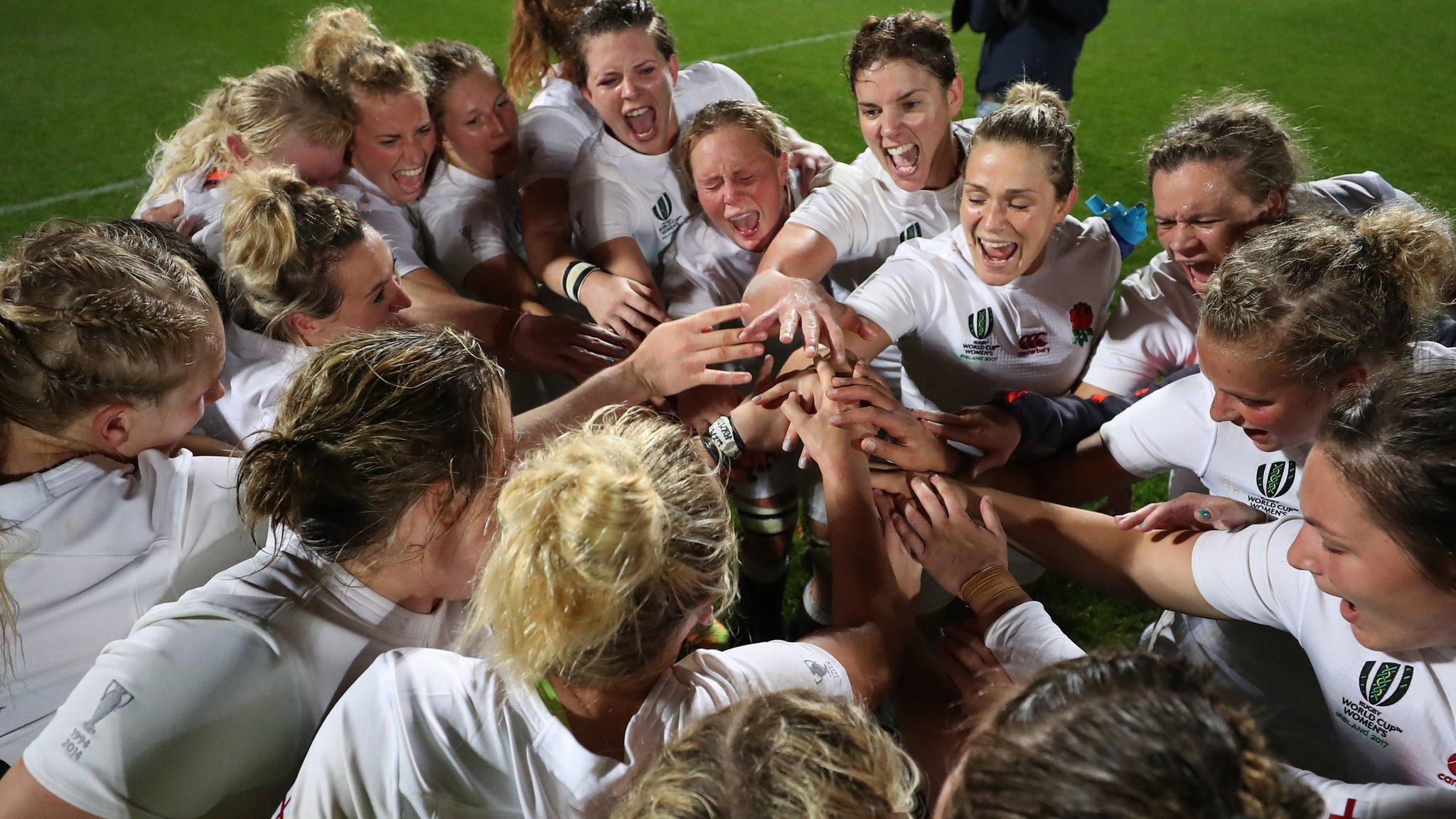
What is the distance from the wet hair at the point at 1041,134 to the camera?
3.06 metres

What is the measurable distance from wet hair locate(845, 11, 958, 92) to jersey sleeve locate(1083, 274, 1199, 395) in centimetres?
107

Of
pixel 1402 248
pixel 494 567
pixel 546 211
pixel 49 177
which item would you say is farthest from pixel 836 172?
pixel 49 177

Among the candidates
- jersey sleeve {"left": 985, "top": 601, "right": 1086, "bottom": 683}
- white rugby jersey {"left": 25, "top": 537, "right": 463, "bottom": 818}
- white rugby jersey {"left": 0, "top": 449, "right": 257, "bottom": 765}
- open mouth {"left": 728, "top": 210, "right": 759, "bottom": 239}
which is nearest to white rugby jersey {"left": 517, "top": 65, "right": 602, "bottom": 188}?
open mouth {"left": 728, "top": 210, "right": 759, "bottom": 239}

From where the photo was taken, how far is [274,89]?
345cm

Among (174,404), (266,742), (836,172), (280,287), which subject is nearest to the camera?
(266,742)

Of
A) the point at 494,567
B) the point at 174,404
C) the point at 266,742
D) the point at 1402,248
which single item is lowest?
the point at 266,742

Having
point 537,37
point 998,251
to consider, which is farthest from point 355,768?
point 537,37

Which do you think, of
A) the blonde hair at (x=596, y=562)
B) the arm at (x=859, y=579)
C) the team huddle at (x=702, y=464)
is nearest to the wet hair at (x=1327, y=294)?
the team huddle at (x=702, y=464)

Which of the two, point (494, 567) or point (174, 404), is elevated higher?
point (494, 567)

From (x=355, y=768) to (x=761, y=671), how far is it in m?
0.68

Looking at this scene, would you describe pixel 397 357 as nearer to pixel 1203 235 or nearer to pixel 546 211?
pixel 546 211

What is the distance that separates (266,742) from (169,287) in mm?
1108

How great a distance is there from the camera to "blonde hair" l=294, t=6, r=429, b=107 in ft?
12.0

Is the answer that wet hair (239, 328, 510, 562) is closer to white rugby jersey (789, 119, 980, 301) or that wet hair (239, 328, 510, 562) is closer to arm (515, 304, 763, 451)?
arm (515, 304, 763, 451)
